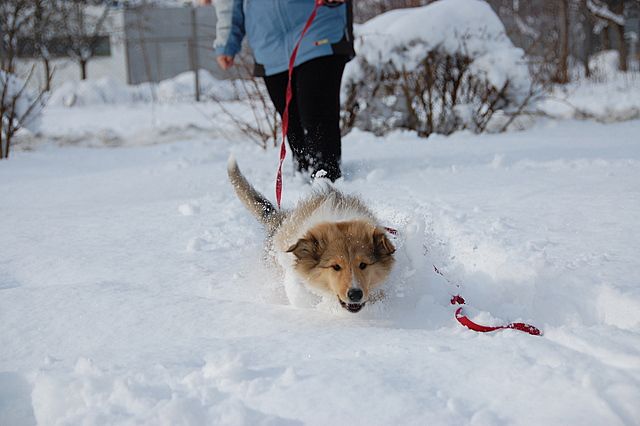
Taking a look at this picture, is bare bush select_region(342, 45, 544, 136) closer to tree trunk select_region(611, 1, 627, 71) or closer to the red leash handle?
the red leash handle

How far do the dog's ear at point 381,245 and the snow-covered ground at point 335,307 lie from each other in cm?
14

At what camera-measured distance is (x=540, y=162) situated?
4.84 m

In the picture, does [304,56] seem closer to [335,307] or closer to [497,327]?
[335,307]

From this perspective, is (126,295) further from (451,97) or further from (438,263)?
(451,97)

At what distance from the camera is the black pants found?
13.4 ft

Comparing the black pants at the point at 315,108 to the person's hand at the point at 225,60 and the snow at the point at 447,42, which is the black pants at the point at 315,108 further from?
the snow at the point at 447,42

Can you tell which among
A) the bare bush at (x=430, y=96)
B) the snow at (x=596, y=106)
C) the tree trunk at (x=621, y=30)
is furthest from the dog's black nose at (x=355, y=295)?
the tree trunk at (x=621, y=30)

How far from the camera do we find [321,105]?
4.12m

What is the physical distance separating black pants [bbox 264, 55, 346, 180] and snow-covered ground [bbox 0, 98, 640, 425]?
245mm

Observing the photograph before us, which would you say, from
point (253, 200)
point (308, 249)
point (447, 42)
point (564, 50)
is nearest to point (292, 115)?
point (253, 200)

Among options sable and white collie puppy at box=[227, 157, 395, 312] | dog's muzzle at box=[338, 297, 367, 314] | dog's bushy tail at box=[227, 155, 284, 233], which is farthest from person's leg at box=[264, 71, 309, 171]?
dog's muzzle at box=[338, 297, 367, 314]

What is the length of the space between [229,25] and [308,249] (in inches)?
97.2

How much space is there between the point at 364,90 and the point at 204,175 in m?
2.50

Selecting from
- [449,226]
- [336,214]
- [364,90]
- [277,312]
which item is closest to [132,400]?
[277,312]
